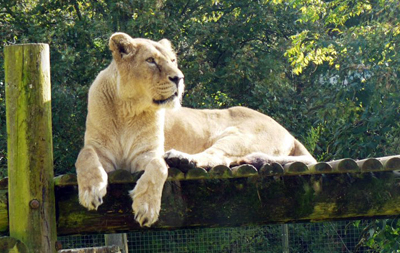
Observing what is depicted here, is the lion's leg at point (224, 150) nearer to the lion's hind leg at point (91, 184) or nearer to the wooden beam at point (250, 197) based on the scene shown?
the wooden beam at point (250, 197)

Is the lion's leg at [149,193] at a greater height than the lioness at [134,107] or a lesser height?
lesser

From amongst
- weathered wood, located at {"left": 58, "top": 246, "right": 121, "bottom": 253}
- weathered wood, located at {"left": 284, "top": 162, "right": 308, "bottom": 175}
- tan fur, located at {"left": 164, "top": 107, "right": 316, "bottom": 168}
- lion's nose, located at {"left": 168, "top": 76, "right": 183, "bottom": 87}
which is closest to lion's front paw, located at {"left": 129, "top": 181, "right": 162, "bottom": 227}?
weathered wood, located at {"left": 284, "top": 162, "right": 308, "bottom": 175}

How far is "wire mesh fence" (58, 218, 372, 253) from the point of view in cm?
813

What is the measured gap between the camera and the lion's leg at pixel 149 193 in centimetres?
366

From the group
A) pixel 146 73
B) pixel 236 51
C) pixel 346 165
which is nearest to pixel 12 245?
pixel 146 73

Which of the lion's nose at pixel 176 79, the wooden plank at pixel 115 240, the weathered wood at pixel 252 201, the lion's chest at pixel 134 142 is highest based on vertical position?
the lion's nose at pixel 176 79

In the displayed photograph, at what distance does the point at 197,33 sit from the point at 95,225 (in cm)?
720

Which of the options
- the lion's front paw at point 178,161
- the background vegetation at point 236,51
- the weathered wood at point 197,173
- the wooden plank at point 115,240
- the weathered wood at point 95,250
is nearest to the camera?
the weathered wood at point 197,173

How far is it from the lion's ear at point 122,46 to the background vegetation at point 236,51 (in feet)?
10.8

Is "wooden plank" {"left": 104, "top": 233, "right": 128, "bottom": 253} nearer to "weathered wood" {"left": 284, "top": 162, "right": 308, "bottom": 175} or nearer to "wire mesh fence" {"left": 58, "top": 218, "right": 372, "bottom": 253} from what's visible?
"wire mesh fence" {"left": 58, "top": 218, "right": 372, "bottom": 253}

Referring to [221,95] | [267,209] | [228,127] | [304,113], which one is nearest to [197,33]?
[221,95]

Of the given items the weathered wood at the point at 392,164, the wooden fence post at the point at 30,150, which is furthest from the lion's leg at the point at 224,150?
the weathered wood at the point at 392,164

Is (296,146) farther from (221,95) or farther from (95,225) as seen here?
(221,95)

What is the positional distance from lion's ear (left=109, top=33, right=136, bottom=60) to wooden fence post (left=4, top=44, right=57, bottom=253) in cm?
83
